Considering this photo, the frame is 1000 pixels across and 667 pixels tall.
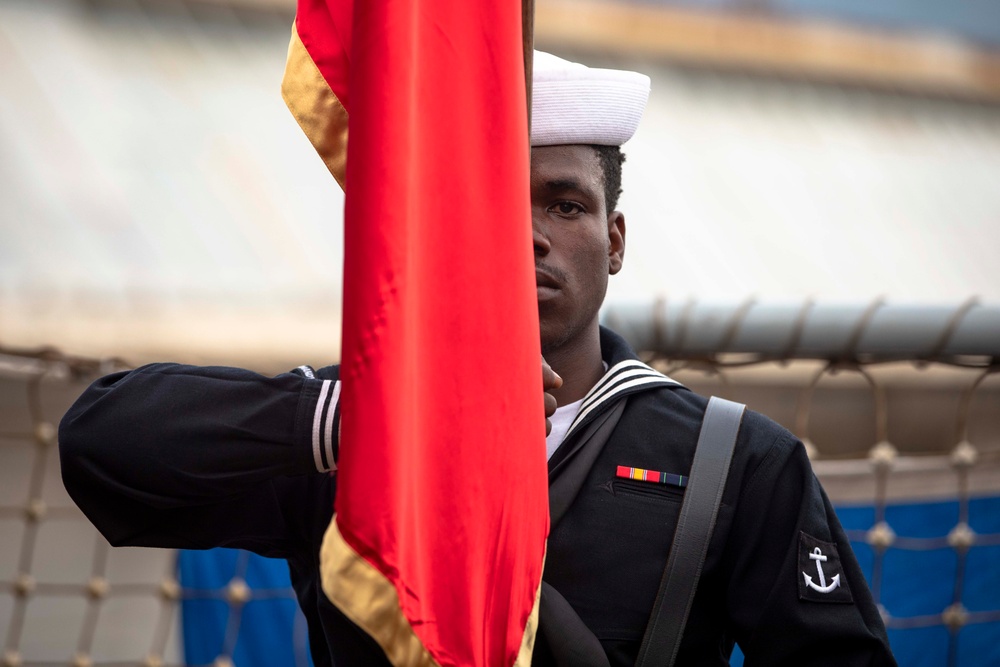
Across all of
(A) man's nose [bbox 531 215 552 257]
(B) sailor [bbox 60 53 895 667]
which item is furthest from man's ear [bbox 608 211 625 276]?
(A) man's nose [bbox 531 215 552 257]

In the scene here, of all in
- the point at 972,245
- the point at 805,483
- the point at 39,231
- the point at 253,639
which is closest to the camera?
the point at 805,483

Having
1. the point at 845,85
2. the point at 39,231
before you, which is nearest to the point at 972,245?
the point at 845,85

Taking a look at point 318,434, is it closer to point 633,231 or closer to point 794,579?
point 794,579

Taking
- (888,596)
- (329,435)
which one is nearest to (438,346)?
(329,435)

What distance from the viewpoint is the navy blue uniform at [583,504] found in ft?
2.72

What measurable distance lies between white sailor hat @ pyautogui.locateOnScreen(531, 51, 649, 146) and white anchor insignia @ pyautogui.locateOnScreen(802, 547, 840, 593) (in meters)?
0.39

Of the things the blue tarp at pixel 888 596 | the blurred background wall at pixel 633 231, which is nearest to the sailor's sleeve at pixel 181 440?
the blurred background wall at pixel 633 231

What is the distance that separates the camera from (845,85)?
586cm

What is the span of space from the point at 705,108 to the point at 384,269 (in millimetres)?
5270

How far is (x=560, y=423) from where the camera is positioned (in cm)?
105

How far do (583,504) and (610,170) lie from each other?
12.1 inches

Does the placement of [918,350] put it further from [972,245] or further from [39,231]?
[972,245]

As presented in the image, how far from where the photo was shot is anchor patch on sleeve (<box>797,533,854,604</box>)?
0.92 meters

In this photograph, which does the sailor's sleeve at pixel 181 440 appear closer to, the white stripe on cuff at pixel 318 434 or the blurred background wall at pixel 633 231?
the white stripe on cuff at pixel 318 434
